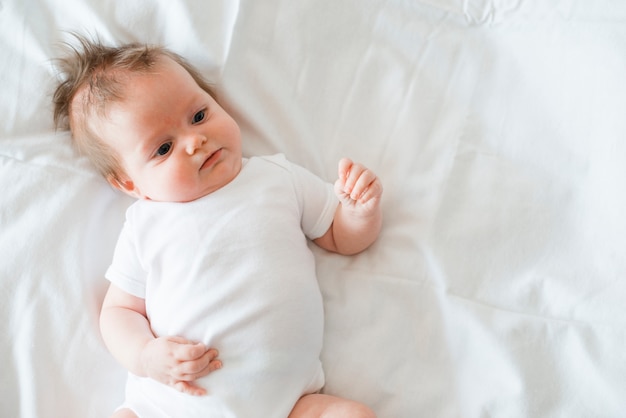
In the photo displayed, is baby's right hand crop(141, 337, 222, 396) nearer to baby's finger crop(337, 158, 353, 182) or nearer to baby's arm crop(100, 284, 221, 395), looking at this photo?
baby's arm crop(100, 284, 221, 395)

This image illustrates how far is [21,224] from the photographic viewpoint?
1.24 m

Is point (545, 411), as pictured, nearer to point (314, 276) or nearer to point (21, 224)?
point (314, 276)

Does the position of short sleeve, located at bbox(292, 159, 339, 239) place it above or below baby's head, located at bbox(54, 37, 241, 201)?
below

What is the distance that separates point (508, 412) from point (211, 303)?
1.74 feet

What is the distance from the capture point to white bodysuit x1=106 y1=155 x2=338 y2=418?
42.9 inches

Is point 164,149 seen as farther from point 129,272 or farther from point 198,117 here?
point 129,272

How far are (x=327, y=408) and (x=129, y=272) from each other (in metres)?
0.43

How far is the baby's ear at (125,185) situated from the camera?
1.22 meters

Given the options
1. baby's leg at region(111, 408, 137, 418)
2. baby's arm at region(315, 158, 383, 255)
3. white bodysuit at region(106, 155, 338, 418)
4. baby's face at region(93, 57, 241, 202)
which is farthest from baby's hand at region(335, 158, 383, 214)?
baby's leg at region(111, 408, 137, 418)

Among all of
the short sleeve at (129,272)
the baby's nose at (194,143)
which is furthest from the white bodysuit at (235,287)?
the baby's nose at (194,143)

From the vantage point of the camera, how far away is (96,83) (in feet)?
3.83

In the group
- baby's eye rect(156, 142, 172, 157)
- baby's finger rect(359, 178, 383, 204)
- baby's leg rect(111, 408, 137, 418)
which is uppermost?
baby's eye rect(156, 142, 172, 157)

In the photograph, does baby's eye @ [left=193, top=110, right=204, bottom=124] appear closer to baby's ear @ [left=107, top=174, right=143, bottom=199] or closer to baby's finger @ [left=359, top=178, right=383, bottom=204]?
baby's ear @ [left=107, top=174, right=143, bottom=199]

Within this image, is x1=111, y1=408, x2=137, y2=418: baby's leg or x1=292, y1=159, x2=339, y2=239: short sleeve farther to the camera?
x1=292, y1=159, x2=339, y2=239: short sleeve
